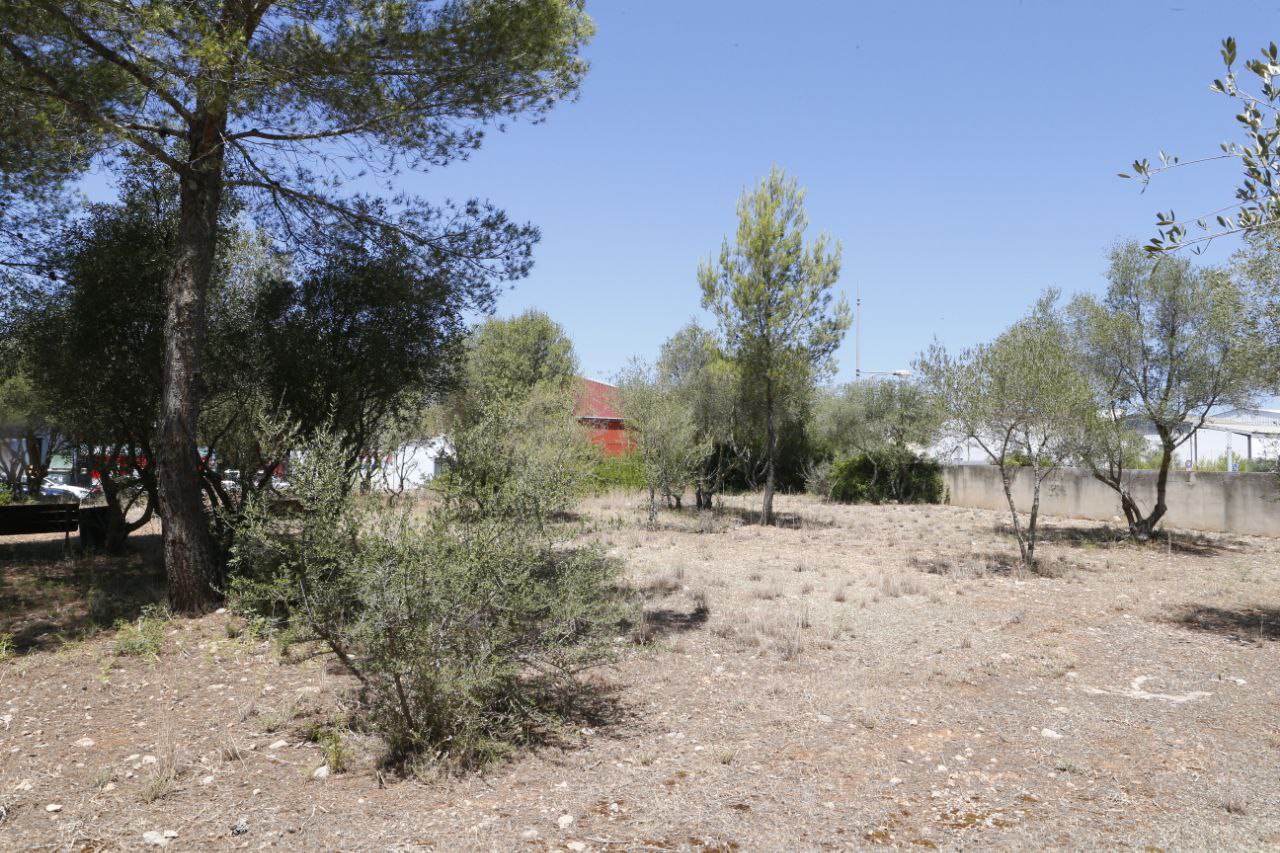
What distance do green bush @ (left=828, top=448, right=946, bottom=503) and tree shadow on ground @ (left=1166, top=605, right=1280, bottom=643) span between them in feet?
56.7

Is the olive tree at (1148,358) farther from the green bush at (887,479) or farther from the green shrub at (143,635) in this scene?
the green shrub at (143,635)

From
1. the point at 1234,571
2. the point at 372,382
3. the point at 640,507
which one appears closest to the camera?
the point at 372,382

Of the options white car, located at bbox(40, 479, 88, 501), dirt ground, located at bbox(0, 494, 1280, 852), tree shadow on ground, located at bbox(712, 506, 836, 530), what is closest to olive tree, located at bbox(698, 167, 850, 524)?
tree shadow on ground, located at bbox(712, 506, 836, 530)

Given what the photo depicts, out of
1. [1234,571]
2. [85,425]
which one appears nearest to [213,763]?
[85,425]

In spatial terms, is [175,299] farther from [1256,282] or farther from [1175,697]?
[1256,282]

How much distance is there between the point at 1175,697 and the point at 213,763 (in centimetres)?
713

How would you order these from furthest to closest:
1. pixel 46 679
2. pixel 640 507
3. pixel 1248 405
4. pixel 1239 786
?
pixel 640 507
pixel 1248 405
pixel 46 679
pixel 1239 786

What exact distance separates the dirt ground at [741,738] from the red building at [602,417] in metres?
13.2

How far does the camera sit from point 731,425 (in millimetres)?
22672

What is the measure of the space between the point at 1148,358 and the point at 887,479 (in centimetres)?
1319

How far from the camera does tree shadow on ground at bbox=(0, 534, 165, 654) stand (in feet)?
25.1

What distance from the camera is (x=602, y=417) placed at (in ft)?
112

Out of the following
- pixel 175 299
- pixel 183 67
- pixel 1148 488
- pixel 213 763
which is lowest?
pixel 213 763

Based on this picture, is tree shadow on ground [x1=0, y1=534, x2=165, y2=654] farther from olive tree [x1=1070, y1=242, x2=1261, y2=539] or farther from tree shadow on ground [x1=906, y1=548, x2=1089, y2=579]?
olive tree [x1=1070, y1=242, x2=1261, y2=539]
